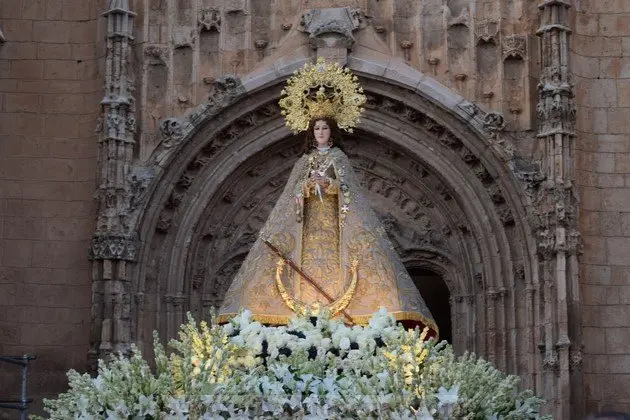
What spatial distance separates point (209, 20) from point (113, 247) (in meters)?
3.25

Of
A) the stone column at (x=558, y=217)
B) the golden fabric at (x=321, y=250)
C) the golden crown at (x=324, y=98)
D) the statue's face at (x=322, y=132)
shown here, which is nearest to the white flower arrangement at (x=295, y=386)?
the golden fabric at (x=321, y=250)

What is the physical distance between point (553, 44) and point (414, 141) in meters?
2.07

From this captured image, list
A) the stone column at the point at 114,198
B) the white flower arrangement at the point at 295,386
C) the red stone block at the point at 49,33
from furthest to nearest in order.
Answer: the red stone block at the point at 49,33
the stone column at the point at 114,198
the white flower arrangement at the point at 295,386

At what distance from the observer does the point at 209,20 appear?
20.3m

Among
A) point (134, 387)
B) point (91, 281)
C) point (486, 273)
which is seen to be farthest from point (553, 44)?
point (134, 387)

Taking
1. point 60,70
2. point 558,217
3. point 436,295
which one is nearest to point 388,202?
point 558,217

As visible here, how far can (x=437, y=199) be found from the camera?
20.1 metres

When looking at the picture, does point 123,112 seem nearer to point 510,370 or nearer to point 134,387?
point 510,370

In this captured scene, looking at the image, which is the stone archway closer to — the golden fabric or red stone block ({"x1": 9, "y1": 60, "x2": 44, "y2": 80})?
red stone block ({"x1": 9, "y1": 60, "x2": 44, "y2": 80})

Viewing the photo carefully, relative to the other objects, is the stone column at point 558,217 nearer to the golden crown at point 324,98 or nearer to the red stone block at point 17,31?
the golden crown at point 324,98

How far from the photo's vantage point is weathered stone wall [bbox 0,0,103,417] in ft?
64.4

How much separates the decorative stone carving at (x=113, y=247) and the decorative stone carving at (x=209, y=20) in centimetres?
298

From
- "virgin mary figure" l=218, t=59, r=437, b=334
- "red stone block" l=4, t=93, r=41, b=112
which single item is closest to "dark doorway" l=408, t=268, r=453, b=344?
"red stone block" l=4, t=93, r=41, b=112

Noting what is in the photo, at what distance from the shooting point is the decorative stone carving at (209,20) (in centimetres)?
2030
